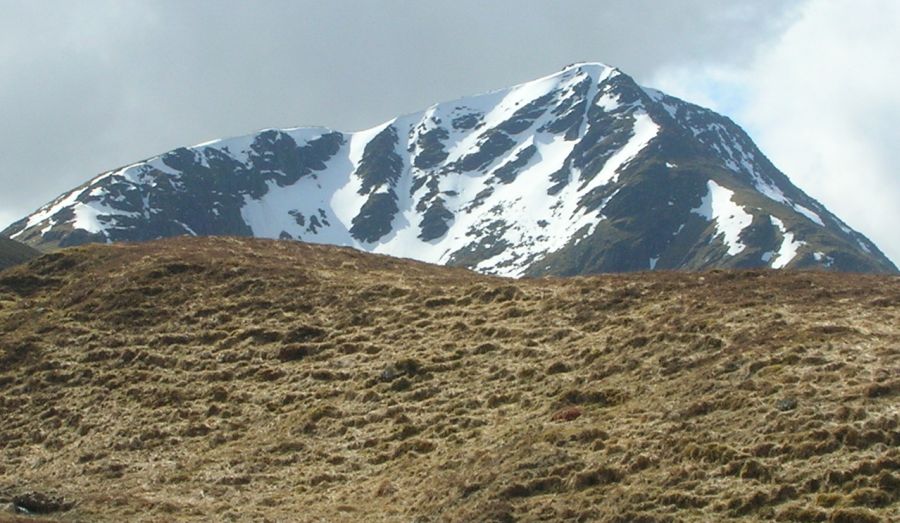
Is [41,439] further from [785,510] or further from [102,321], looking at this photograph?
[785,510]

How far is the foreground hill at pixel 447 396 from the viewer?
28.5 m

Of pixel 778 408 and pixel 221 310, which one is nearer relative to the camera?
pixel 778 408

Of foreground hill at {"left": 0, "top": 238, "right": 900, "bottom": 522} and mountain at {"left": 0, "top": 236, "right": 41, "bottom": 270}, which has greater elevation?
mountain at {"left": 0, "top": 236, "right": 41, "bottom": 270}

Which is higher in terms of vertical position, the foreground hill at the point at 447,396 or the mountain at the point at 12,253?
the mountain at the point at 12,253

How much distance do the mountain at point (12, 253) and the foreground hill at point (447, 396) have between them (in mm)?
121025

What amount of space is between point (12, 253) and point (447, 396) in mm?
161979

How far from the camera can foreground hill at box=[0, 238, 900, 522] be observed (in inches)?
1120

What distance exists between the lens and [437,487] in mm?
31484

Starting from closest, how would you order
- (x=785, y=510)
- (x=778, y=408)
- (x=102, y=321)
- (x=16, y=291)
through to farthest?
(x=785, y=510) < (x=778, y=408) < (x=102, y=321) < (x=16, y=291)

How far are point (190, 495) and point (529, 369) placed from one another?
14.6m

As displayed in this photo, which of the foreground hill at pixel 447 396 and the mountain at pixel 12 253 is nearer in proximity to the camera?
the foreground hill at pixel 447 396

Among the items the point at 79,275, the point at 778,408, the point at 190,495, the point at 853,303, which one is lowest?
the point at 190,495

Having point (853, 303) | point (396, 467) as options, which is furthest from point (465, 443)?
point (853, 303)

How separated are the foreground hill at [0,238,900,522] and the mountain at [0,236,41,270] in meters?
121
